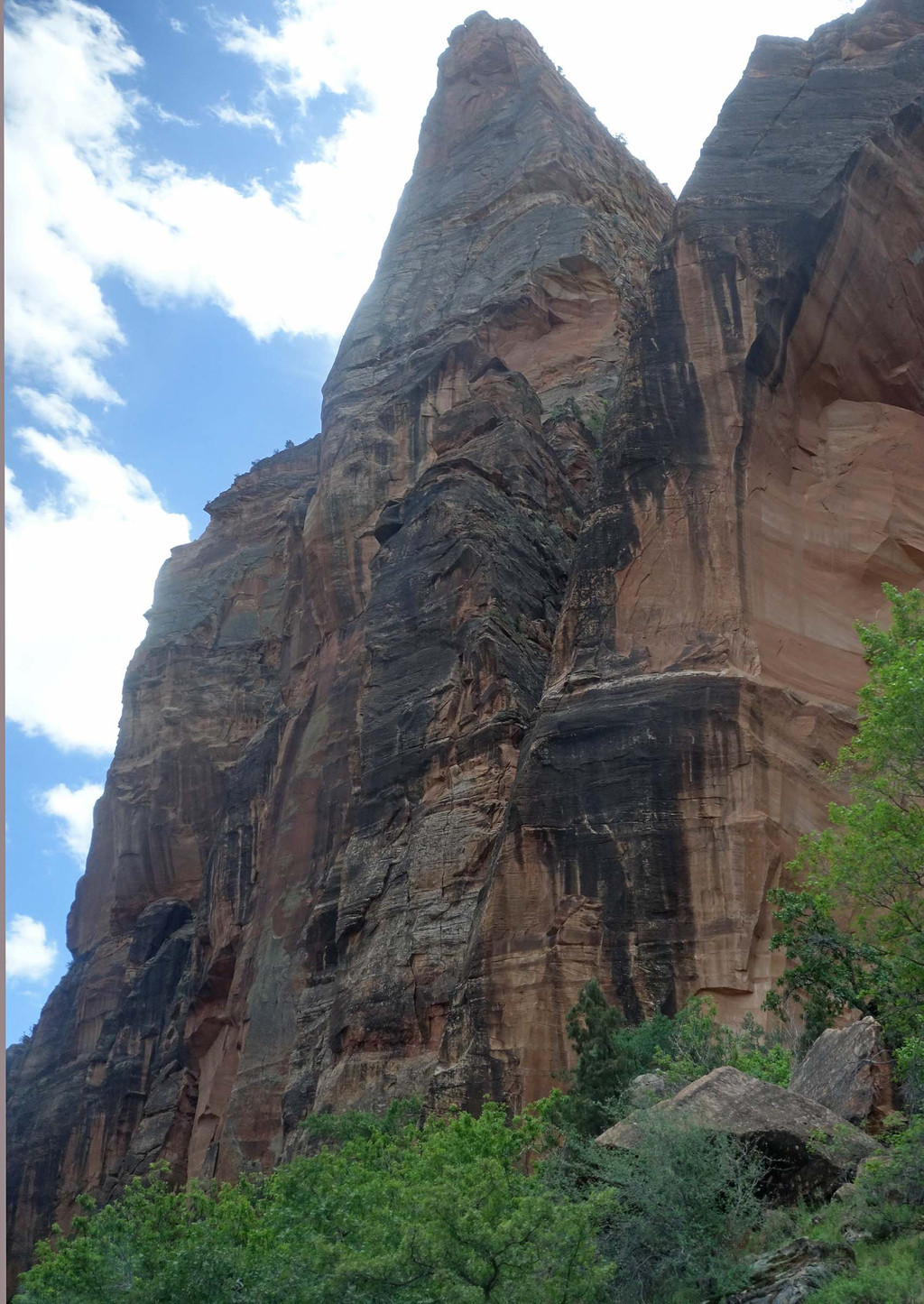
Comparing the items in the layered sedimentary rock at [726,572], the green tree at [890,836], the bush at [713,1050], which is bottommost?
the bush at [713,1050]

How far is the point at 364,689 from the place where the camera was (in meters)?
41.2

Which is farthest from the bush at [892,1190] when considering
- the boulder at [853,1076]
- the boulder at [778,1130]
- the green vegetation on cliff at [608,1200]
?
the boulder at [853,1076]

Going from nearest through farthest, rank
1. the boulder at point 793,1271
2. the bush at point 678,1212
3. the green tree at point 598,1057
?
the boulder at point 793,1271
the bush at point 678,1212
the green tree at point 598,1057

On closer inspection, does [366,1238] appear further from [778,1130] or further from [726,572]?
[726,572]

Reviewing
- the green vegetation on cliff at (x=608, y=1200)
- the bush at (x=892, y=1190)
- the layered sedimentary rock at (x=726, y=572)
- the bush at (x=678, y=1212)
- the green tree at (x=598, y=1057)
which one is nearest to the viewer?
the green vegetation on cliff at (x=608, y=1200)

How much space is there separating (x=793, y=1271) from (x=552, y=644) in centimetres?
2197

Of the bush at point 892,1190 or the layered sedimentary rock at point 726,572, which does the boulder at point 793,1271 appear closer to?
the bush at point 892,1190

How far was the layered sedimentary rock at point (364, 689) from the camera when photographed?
36.3 metres

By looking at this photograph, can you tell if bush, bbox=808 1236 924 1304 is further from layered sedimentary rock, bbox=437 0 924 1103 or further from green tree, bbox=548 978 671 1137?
layered sedimentary rock, bbox=437 0 924 1103

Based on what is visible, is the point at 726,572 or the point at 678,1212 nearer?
the point at 678,1212

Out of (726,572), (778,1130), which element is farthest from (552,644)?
(778,1130)

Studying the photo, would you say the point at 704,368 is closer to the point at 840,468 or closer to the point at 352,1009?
the point at 840,468

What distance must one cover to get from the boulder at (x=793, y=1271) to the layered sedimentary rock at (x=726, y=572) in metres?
10.2

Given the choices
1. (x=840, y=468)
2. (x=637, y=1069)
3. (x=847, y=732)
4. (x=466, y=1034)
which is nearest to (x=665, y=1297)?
(x=637, y=1069)
